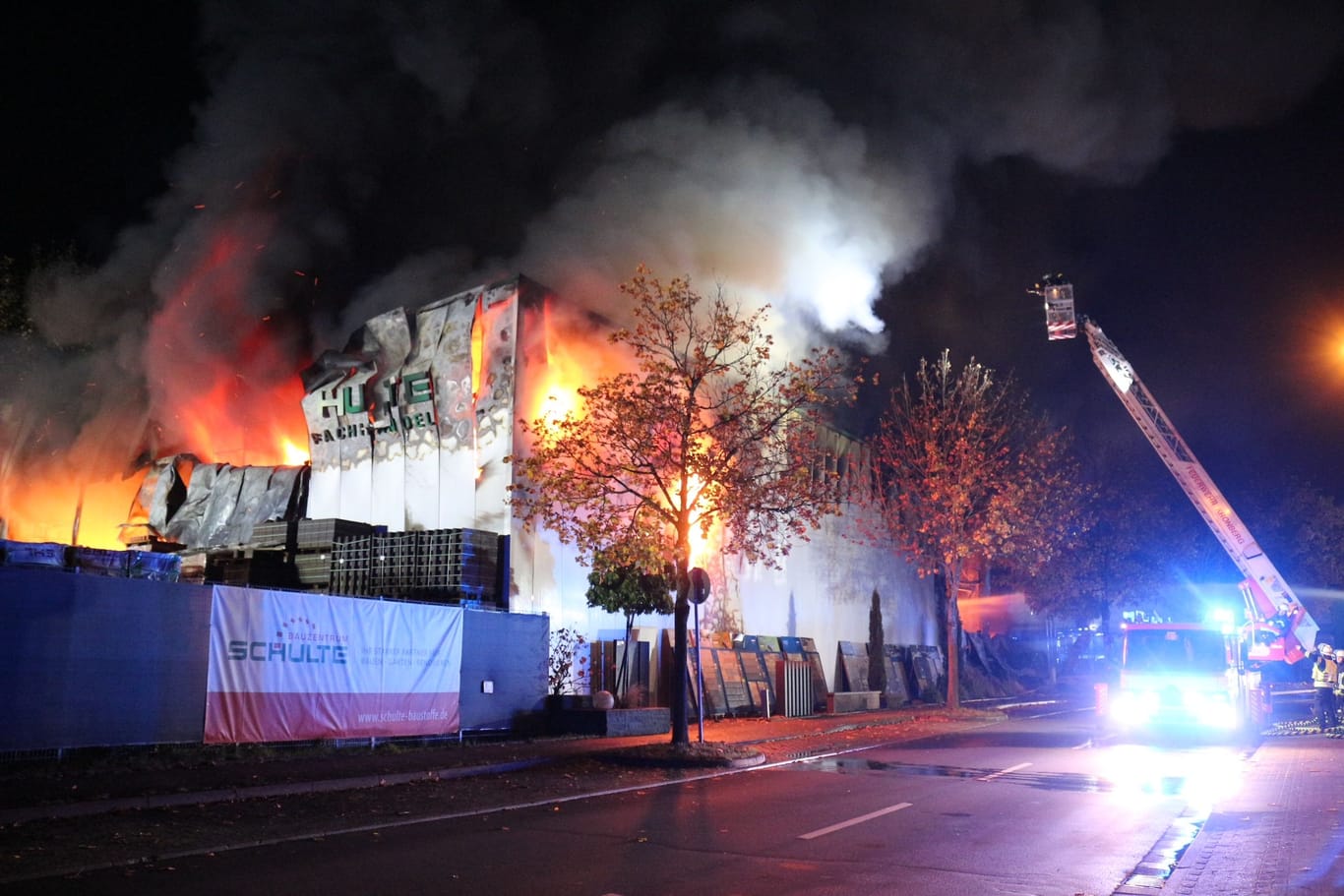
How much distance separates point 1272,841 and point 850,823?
333cm

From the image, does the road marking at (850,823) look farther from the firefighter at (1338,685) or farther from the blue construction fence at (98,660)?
the firefighter at (1338,685)

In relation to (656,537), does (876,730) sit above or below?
below

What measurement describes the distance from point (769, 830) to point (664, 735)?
948cm

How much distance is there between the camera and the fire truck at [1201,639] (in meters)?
18.7

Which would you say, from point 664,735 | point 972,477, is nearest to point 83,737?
point 664,735

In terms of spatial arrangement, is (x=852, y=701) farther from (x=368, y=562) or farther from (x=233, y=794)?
(x=233, y=794)

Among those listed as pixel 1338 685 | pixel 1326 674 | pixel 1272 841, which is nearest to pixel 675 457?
pixel 1272 841

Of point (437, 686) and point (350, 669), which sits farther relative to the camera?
point (437, 686)

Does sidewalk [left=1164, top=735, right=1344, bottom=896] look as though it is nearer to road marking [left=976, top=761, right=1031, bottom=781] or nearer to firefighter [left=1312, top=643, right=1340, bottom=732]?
road marking [left=976, top=761, right=1031, bottom=781]

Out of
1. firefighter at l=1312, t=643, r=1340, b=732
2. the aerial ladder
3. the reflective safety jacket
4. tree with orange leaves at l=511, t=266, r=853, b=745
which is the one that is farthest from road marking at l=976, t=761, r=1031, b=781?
the aerial ladder

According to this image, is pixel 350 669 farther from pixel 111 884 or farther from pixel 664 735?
pixel 111 884

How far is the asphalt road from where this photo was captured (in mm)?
6887

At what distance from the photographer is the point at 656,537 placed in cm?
1605

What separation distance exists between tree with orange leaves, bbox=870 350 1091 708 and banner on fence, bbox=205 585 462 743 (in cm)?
1376
